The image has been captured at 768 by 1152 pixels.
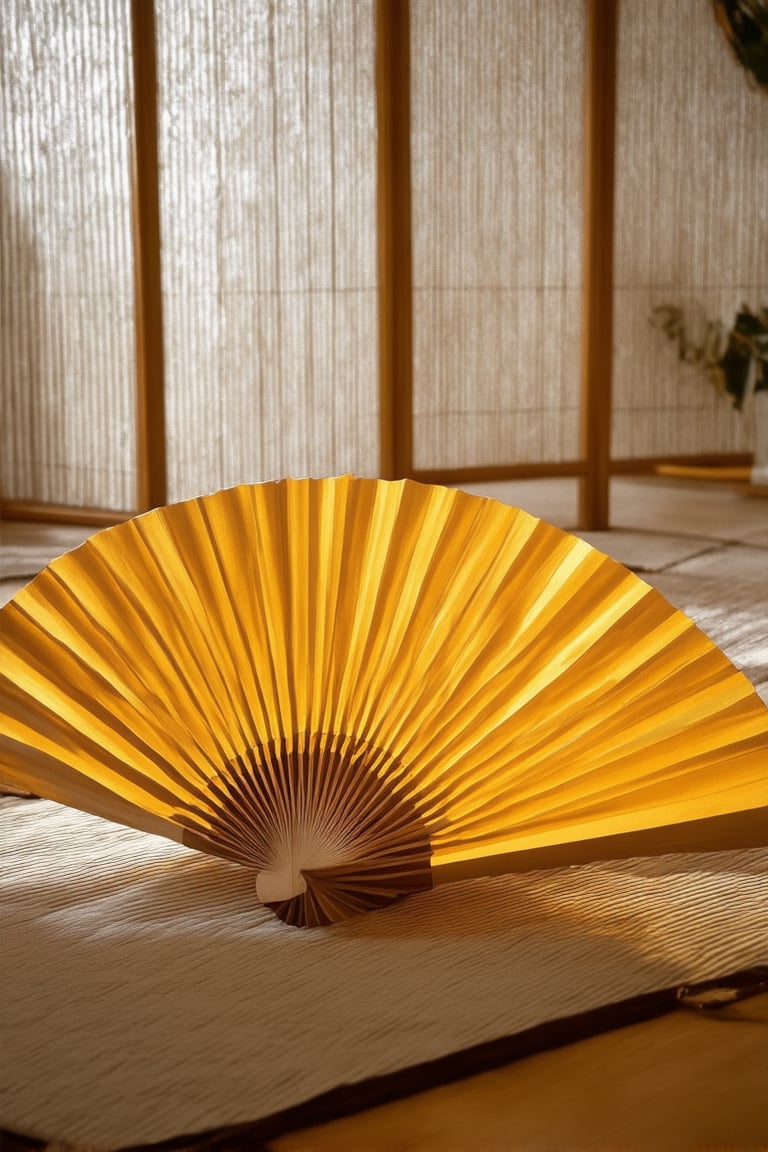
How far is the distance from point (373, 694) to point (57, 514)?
197 centimetres

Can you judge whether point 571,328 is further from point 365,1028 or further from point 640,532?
point 365,1028

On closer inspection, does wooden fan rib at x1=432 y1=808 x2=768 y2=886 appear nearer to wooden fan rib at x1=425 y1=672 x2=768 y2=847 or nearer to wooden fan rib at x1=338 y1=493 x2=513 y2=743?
wooden fan rib at x1=425 y1=672 x2=768 y2=847

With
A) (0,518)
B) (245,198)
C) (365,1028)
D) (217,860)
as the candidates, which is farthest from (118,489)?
(365,1028)

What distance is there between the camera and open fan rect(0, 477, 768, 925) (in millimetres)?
902

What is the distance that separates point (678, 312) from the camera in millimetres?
2994

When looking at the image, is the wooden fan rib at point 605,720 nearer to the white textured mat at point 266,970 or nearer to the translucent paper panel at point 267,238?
the white textured mat at point 266,970

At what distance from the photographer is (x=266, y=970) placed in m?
0.82

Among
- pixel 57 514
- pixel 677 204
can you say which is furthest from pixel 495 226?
pixel 57 514

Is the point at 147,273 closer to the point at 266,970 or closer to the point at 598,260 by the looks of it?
the point at 598,260

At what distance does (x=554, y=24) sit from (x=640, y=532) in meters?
0.98

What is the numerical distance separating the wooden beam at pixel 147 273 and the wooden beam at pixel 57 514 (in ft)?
0.28

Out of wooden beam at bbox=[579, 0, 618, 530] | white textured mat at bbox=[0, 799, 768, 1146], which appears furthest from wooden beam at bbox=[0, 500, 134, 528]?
white textured mat at bbox=[0, 799, 768, 1146]

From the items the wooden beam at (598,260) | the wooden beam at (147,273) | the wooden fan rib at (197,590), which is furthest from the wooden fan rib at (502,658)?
the wooden beam at (598,260)

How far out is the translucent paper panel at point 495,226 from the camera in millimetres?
2631
